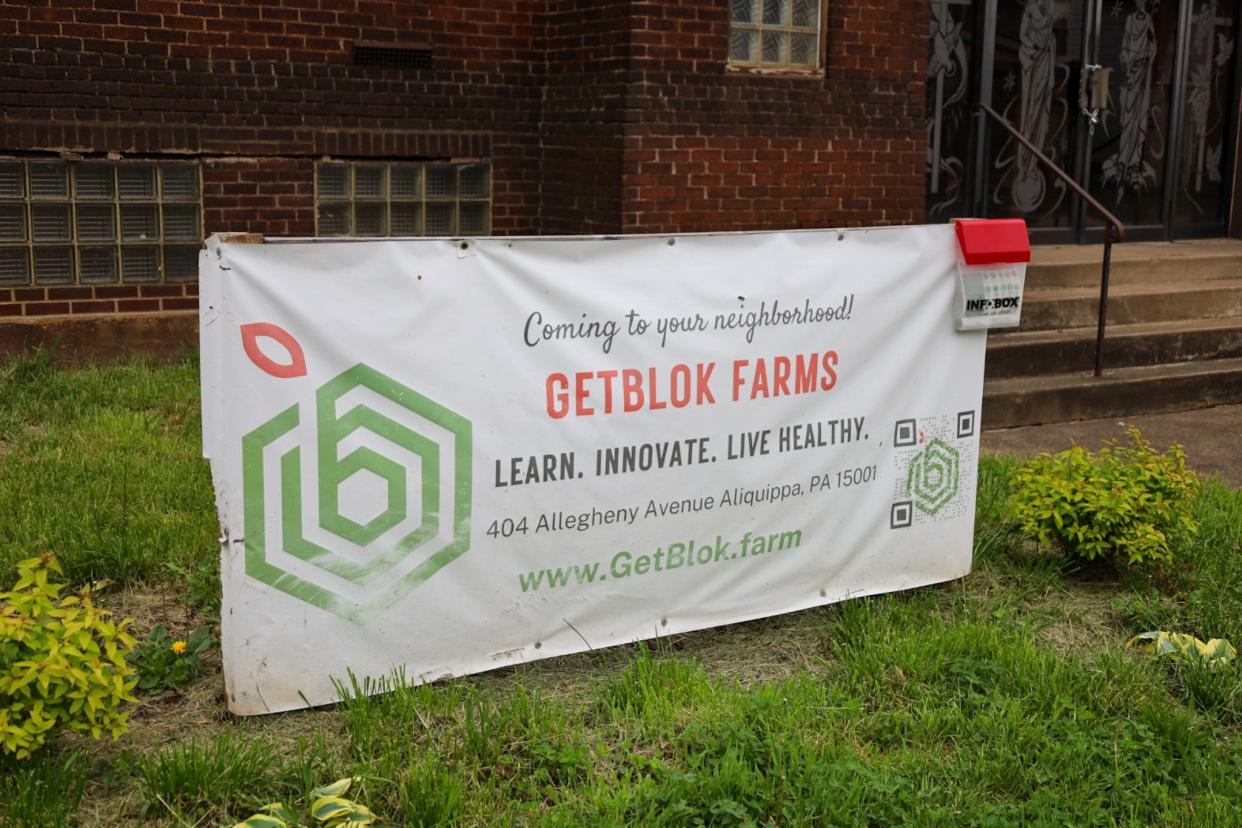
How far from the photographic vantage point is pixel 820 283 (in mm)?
A: 5090

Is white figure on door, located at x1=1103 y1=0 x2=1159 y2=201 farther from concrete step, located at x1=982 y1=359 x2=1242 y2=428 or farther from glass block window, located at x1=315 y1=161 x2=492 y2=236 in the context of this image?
glass block window, located at x1=315 y1=161 x2=492 y2=236

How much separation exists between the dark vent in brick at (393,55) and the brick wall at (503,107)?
2.1 inches

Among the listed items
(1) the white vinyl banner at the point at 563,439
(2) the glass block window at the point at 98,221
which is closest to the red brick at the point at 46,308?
(2) the glass block window at the point at 98,221

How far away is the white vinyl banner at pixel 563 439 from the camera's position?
13.2 feet

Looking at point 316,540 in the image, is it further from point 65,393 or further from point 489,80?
point 489,80

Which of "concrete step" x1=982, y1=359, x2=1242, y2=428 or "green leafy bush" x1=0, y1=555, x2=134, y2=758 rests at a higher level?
"green leafy bush" x1=0, y1=555, x2=134, y2=758

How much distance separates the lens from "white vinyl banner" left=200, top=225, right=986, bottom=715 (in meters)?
4.03

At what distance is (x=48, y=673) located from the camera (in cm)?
352

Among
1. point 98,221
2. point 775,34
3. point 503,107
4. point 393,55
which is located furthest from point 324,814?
point 775,34

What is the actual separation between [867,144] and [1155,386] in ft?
8.62

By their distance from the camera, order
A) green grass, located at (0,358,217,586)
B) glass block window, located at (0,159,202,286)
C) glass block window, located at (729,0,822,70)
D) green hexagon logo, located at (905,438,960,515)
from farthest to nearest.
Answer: glass block window, located at (729,0,822,70) < glass block window, located at (0,159,202,286) < green hexagon logo, located at (905,438,960,515) < green grass, located at (0,358,217,586)

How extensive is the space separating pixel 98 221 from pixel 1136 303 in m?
7.30

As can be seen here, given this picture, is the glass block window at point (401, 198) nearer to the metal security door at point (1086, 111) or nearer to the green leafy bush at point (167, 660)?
the metal security door at point (1086, 111)

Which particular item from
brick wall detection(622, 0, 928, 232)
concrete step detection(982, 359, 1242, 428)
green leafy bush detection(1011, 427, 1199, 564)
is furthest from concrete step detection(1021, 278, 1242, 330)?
green leafy bush detection(1011, 427, 1199, 564)
